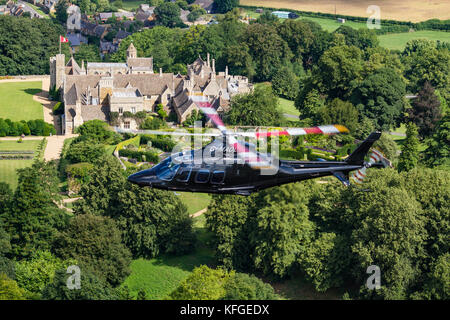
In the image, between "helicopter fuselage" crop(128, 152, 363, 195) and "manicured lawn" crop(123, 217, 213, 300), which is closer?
"helicopter fuselage" crop(128, 152, 363, 195)

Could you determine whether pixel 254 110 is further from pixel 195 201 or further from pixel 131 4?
pixel 131 4

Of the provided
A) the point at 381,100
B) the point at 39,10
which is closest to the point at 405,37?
the point at 381,100

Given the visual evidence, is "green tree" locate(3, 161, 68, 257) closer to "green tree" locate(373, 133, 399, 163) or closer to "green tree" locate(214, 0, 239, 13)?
"green tree" locate(373, 133, 399, 163)

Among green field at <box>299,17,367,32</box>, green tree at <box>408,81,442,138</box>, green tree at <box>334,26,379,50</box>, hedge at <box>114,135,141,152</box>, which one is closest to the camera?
hedge at <box>114,135,141,152</box>

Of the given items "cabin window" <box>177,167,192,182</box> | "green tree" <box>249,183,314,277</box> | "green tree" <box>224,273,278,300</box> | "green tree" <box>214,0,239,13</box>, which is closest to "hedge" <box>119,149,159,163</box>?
"green tree" <box>249,183,314,277</box>

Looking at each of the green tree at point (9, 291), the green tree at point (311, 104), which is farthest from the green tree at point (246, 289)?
the green tree at point (311, 104)

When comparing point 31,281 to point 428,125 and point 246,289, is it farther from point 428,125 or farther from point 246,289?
point 428,125
